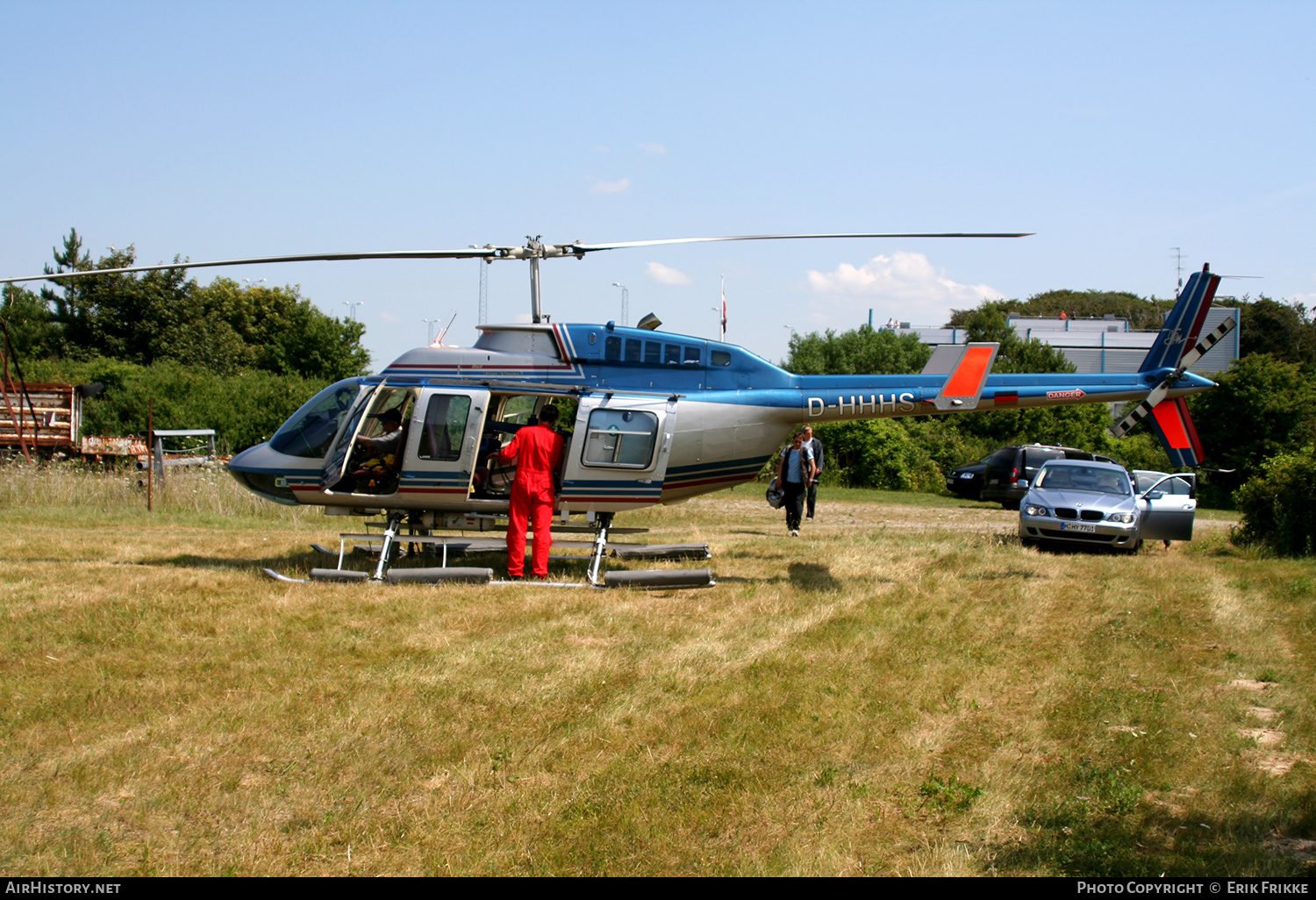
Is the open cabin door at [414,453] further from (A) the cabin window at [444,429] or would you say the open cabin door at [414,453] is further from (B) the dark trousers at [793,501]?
(B) the dark trousers at [793,501]

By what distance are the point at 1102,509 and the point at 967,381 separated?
183 inches

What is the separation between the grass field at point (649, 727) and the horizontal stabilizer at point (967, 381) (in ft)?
6.81

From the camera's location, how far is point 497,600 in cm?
952

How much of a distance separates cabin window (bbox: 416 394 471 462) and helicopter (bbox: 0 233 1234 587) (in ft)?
0.04

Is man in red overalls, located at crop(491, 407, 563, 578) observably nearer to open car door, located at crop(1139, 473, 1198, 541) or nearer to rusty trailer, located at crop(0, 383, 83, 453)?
open car door, located at crop(1139, 473, 1198, 541)

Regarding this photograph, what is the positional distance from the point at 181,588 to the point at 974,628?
299 inches

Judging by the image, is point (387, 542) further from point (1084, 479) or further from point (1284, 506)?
point (1284, 506)

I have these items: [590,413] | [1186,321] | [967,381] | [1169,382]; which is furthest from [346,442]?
[1186,321]

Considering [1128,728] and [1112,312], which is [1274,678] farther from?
[1112,312]

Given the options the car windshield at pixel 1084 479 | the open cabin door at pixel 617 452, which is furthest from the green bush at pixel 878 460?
the open cabin door at pixel 617 452

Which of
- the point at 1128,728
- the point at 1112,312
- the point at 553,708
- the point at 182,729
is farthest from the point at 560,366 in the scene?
the point at 1112,312

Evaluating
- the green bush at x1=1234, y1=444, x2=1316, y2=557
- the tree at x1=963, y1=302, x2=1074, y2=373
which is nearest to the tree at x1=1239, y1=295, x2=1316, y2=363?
the tree at x1=963, y1=302, x2=1074, y2=373

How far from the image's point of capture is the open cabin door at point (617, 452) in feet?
35.3

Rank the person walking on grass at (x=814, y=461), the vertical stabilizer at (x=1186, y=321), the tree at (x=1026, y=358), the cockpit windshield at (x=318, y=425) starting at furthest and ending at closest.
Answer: the tree at (x=1026, y=358) < the person walking on grass at (x=814, y=461) < the vertical stabilizer at (x=1186, y=321) < the cockpit windshield at (x=318, y=425)
